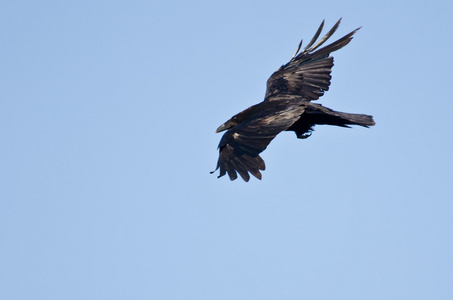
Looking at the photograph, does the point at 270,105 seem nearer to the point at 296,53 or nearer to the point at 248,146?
the point at 248,146

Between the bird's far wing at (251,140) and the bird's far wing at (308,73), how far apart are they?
5.36 feet

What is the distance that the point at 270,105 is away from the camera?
506 inches

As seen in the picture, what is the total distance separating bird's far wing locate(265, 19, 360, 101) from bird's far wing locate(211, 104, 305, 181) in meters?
1.63

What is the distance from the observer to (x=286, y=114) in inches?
479

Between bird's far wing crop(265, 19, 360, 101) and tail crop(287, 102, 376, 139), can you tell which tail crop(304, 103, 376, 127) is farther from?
bird's far wing crop(265, 19, 360, 101)

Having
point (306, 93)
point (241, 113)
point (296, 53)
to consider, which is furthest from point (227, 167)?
point (296, 53)

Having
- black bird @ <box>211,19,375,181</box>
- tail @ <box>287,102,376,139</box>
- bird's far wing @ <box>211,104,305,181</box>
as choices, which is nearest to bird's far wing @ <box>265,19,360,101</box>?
black bird @ <box>211,19,375,181</box>

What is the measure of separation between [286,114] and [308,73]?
8.19ft

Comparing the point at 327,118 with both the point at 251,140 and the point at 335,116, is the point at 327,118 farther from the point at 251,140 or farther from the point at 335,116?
the point at 251,140

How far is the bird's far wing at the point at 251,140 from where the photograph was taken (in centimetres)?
1113

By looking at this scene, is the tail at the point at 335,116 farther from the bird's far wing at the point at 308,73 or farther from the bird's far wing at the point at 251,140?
the bird's far wing at the point at 308,73

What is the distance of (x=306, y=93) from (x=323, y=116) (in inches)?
58.2

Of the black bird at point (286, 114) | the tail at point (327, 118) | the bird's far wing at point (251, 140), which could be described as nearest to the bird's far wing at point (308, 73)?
the black bird at point (286, 114)

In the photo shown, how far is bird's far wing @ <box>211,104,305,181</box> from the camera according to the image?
438 inches
